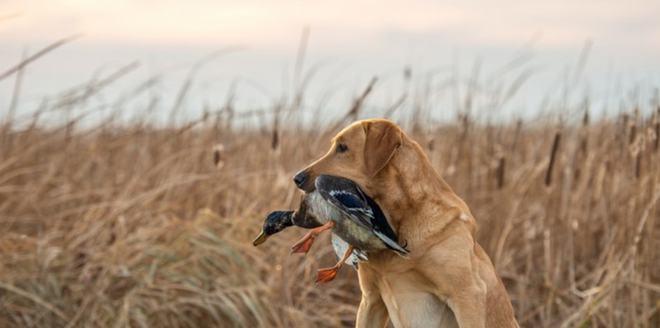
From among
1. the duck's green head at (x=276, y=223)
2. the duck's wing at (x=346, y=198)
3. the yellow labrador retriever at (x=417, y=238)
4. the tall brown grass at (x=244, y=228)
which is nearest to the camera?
the duck's wing at (x=346, y=198)

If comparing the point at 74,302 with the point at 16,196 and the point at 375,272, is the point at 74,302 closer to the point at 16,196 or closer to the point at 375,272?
the point at 16,196

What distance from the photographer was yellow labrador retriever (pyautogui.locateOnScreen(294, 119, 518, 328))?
308 centimetres

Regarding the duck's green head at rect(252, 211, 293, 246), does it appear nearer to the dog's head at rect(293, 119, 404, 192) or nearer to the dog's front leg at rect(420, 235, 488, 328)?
the dog's head at rect(293, 119, 404, 192)

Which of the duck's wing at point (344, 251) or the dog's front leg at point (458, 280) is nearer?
the dog's front leg at point (458, 280)

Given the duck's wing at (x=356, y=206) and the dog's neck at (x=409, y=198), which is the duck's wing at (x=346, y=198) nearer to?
the duck's wing at (x=356, y=206)

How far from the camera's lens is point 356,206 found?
9.78 ft

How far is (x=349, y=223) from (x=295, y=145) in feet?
13.4

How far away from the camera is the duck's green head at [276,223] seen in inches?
131

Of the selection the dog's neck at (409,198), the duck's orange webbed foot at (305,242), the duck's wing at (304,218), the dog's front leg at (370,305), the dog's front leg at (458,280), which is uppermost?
the dog's neck at (409,198)

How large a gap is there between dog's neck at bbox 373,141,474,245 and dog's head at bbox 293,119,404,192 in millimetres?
36

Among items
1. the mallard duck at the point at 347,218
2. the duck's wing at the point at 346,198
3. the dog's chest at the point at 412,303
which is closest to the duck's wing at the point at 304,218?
the mallard duck at the point at 347,218

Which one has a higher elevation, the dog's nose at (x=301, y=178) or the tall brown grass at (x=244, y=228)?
the dog's nose at (x=301, y=178)

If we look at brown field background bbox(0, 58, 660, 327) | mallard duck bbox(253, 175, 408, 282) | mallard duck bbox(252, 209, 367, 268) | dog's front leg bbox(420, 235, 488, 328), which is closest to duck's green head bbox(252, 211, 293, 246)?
mallard duck bbox(252, 209, 367, 268)

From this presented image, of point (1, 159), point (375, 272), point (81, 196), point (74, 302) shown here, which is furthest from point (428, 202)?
point (1, 159)
